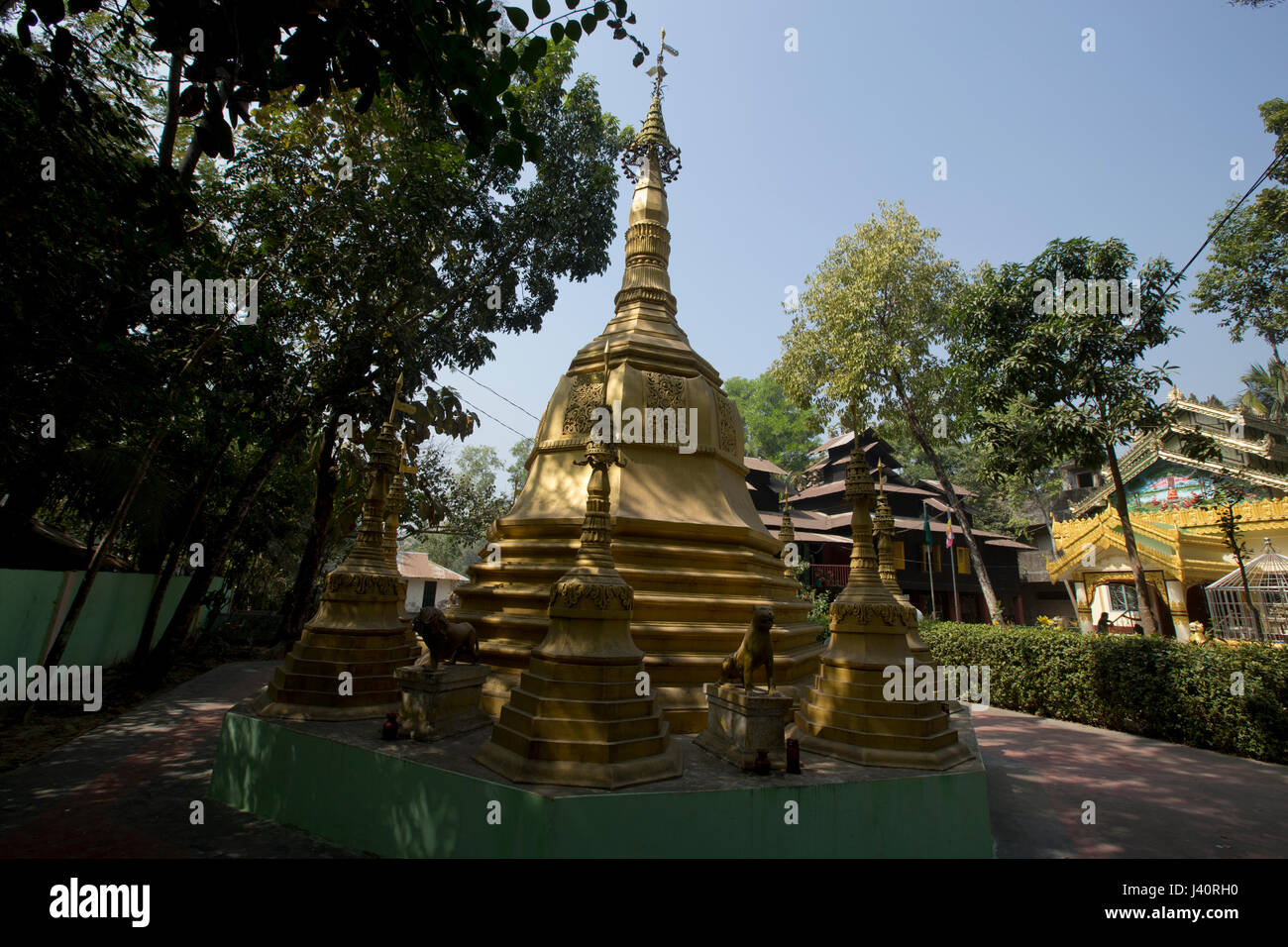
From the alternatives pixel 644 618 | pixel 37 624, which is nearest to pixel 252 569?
pixel 37 624

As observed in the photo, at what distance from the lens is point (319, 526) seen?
A: 53.5 ft

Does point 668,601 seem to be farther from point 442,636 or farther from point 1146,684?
point 1146,684

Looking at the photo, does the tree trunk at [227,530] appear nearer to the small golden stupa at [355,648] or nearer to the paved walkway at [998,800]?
the paved walkway at [998,800]

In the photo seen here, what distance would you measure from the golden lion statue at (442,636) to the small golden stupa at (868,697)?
3614 millimetres

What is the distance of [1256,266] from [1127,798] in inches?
891

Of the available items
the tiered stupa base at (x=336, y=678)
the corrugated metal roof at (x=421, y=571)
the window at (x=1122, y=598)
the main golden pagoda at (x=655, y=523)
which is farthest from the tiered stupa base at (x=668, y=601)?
the corrugated metal roof at (x=421, y=571)

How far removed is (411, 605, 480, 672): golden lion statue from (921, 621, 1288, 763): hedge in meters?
13.4

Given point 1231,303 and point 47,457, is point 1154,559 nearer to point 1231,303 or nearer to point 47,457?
point 1231,303

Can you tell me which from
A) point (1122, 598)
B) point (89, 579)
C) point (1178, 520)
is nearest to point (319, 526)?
point (89, 579)

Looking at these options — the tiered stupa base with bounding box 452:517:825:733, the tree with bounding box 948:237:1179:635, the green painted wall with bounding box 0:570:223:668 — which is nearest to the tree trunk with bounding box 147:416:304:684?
the green painted wall with bounding box 0:570:223:668

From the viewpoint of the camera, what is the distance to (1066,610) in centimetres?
3312

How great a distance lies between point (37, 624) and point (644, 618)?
1204cm

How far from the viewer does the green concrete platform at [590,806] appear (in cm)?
455

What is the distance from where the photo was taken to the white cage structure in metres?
18.4
